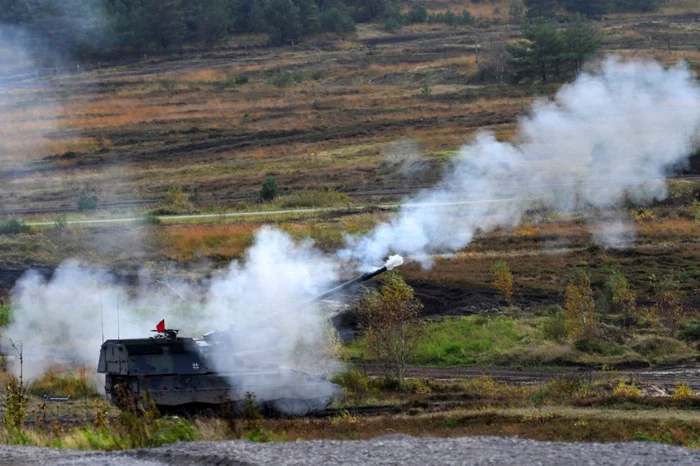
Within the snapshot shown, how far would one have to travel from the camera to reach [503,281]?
4119cm

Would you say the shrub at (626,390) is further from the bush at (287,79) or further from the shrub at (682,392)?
the bush at (287,79)

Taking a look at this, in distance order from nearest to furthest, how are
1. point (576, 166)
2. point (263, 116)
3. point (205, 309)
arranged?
point (205, 309) → point (576, 166) → point (263, 116)

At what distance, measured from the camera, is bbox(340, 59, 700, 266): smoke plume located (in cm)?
4269

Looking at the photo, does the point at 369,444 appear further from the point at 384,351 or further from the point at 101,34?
the point at 101,34

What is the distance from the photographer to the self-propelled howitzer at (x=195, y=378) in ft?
91.8

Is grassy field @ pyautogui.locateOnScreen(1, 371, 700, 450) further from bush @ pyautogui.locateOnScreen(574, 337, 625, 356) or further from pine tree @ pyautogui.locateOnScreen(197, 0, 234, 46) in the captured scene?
pine tree @ pyautogui.locateOnScreen(197, 0, 234, 46)

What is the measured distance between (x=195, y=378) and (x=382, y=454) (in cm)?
1044

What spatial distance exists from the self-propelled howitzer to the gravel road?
728cm

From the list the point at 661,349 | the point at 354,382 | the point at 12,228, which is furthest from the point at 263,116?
the point at 354,382

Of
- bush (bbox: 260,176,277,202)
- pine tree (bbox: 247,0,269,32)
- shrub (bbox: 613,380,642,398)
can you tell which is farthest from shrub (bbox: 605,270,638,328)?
pine tree (bbox: 247,0,269,32)

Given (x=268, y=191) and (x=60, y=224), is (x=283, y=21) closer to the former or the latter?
(x=268, y=191)

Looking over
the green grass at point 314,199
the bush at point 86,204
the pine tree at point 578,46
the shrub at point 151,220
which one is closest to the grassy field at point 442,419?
the shrub at point 151,220

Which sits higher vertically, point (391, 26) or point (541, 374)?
point (391, 26)

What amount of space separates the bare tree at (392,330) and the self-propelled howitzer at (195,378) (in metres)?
4.61
